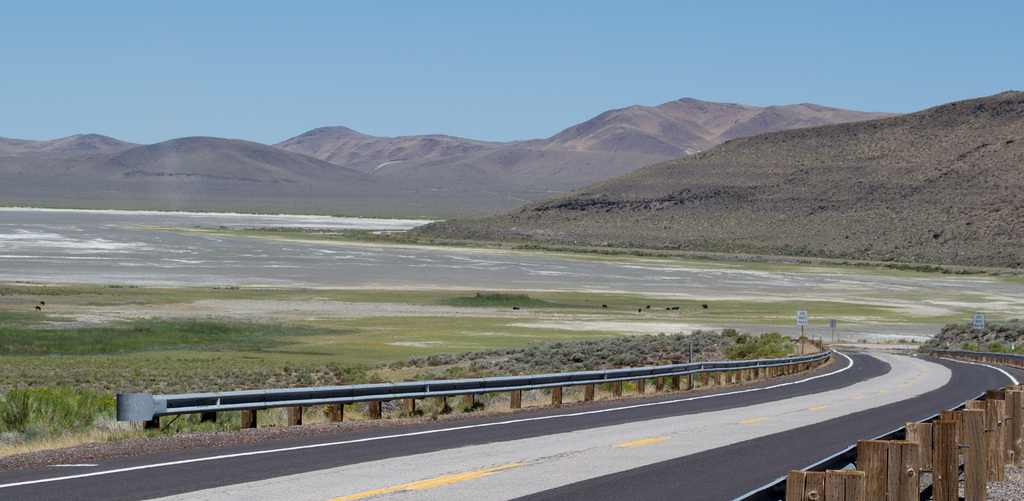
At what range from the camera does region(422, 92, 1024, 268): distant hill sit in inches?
4845

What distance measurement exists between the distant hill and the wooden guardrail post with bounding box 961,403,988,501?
10854cm

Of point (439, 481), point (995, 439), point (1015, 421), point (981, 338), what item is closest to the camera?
point (995, 439)

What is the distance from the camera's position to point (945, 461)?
888cm

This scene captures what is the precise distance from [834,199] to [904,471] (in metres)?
142

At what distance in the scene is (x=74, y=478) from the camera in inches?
401

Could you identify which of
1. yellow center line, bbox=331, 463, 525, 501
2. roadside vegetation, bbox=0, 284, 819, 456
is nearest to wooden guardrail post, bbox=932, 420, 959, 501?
yellow center line, bbox=331, 463, 525, 501

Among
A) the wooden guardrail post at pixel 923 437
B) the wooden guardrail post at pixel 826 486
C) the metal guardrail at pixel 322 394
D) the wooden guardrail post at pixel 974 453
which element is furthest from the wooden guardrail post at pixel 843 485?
the metal guardrail at pixel 322 394

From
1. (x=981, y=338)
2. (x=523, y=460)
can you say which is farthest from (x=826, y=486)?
(x=981, y=338)

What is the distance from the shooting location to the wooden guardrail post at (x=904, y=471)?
7.43 meters

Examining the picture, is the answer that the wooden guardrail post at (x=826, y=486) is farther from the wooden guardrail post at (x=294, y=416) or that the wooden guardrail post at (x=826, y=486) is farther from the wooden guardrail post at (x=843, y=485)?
the wooden guardrail post at (x=294, y=416)

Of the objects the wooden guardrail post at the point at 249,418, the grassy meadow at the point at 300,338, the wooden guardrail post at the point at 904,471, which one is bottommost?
the grassy meadow at the point at 300,338

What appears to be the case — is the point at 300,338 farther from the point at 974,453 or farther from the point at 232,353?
the point at 974,453

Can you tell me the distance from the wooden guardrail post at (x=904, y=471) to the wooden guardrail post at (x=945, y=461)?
155 centimetres

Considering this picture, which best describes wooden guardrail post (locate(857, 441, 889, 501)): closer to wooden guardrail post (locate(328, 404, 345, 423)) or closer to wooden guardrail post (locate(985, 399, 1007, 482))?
wooden guardrail post (locate(985, 399, 1007, 482))
